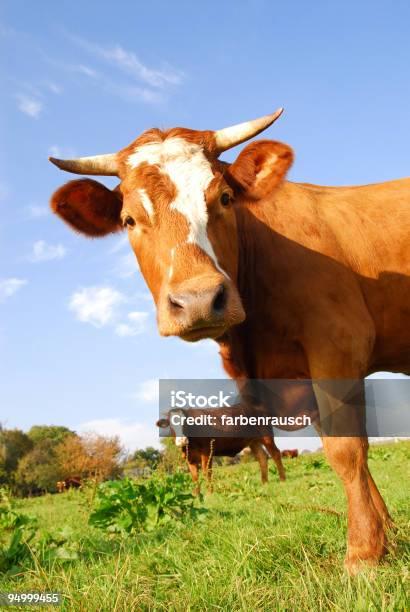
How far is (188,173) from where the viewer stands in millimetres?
4000

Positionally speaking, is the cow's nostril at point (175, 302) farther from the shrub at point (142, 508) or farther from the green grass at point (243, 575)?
the shrub at point (142, 508)

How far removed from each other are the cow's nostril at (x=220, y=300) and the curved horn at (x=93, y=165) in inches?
71.5

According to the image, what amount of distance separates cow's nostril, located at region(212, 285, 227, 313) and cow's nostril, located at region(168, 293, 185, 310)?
0.19 meters

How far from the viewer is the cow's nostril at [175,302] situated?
3.25 m

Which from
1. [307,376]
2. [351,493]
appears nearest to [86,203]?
[307,376]

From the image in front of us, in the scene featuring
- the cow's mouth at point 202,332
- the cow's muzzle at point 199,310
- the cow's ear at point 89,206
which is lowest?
the cow's mouth at point 202,332

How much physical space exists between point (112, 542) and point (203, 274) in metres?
3.51

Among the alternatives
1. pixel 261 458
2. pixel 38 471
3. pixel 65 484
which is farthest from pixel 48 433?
pixel 261 458

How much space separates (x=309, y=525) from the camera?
4277 mm

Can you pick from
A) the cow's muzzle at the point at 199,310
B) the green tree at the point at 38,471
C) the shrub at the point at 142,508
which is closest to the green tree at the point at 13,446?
the green tree at the point at 38,471

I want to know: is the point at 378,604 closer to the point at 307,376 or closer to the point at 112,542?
the point at 307,376

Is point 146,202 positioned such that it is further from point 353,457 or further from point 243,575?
point 243,575

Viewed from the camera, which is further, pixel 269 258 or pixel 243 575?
pixel 269 258

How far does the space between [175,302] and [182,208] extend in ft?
2.62
